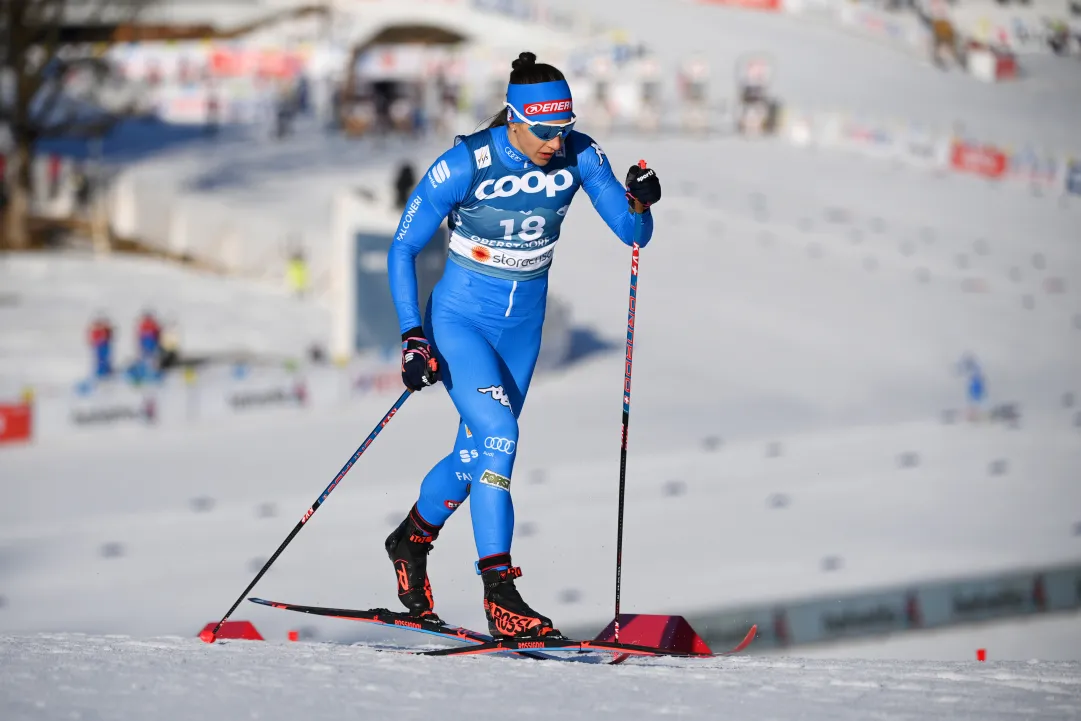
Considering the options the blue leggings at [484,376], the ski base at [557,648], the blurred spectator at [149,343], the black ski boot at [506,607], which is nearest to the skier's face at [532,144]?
the blue leggings at [484,376]

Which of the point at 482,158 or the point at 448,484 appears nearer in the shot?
the point at 482,158

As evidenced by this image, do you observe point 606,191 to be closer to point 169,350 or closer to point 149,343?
point 149,343

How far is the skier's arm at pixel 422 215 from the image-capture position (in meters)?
5.63

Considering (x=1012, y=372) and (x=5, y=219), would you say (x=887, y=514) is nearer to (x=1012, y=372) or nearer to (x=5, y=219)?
(x=1012, y=372)

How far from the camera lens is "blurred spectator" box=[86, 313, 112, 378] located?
2009 cm

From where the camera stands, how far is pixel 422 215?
5711 millimetres

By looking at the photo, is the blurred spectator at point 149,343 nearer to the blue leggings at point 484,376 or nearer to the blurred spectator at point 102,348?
the blurred spectator at point 102,348

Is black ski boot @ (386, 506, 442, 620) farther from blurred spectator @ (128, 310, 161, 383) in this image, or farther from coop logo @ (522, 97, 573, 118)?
blurred spectator @ (128, 310, 161, 383)

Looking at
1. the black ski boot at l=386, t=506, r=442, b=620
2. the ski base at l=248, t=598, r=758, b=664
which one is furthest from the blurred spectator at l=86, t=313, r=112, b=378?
the black ski boot at l=386, t=506, r=442, b=620

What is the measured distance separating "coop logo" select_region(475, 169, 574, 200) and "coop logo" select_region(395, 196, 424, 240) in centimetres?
23

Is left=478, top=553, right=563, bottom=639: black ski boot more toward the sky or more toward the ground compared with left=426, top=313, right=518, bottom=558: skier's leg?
more toward the ground

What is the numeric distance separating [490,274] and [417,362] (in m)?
0.51

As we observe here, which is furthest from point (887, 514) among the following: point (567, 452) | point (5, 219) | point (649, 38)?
point (649, 38)

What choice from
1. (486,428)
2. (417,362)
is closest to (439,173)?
(417,362)
